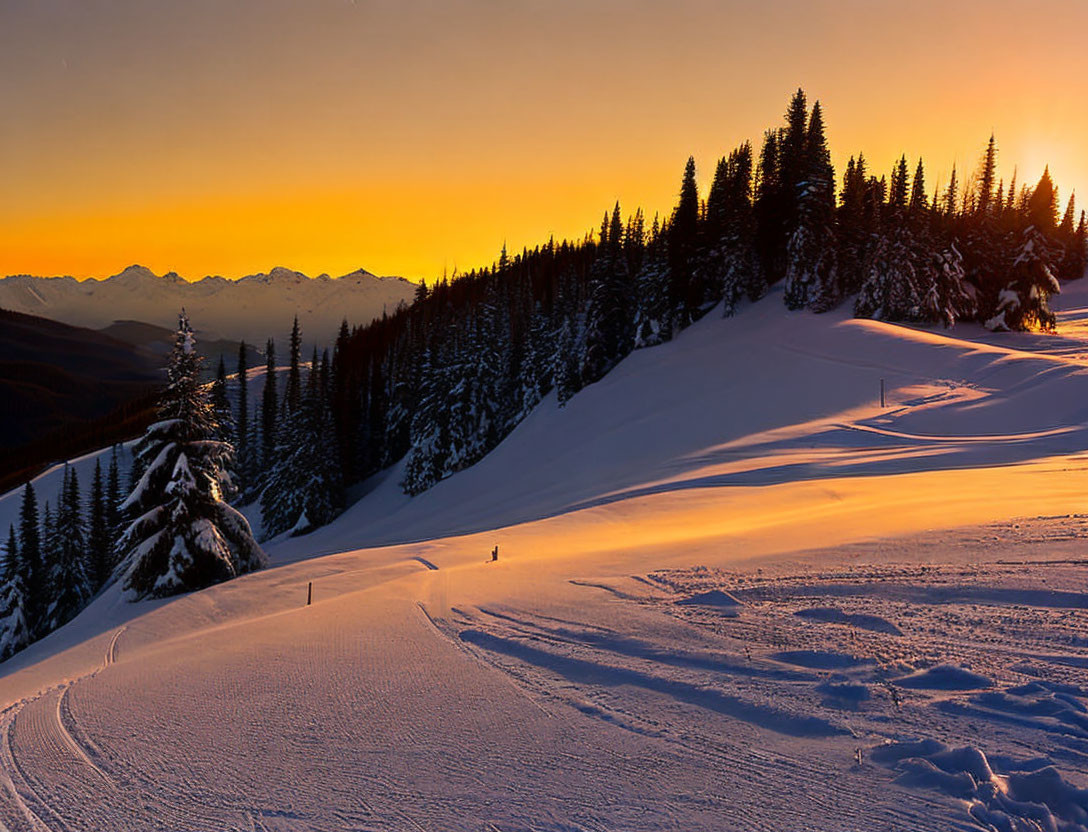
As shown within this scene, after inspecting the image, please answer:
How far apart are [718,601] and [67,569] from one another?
5749 cm

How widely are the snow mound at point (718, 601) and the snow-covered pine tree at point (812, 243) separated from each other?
4794 cm

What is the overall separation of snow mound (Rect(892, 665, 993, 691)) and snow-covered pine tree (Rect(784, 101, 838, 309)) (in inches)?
1971

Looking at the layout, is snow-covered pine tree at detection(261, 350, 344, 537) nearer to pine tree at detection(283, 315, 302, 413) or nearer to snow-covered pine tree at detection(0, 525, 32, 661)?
pine tree at detection(283, 315, 302, 413)

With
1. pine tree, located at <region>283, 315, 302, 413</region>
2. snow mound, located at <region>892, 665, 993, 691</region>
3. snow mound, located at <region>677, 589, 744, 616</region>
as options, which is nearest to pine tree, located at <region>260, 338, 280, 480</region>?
pine tree, located at <region>283, 315, 302, 413</region>

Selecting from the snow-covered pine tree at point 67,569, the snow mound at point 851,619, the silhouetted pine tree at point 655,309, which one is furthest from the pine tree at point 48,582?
the snow mound at point 851,619

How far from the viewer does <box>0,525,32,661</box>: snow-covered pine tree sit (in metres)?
42.1

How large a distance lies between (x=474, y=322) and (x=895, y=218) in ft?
119

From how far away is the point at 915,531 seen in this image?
406 inches

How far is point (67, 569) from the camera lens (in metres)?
48.3

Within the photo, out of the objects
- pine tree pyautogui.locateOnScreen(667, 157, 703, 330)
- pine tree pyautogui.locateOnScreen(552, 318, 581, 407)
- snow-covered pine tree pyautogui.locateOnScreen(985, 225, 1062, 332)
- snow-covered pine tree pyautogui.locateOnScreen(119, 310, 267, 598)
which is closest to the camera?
snow-covered pine tree pyautogui.locateOnScreen(119, 310, 267, 598)

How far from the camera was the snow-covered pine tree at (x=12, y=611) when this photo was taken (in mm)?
42094

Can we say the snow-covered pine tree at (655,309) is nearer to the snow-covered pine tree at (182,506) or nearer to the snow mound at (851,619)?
the snow-covered pine tree at (182,506)

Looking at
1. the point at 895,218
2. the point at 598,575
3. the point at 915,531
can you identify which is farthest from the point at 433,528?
the point at 895,218

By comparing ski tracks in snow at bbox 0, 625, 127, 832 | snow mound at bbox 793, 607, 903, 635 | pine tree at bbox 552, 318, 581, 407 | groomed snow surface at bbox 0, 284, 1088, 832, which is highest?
pine tree at bbox 552, 318, 581, 407
